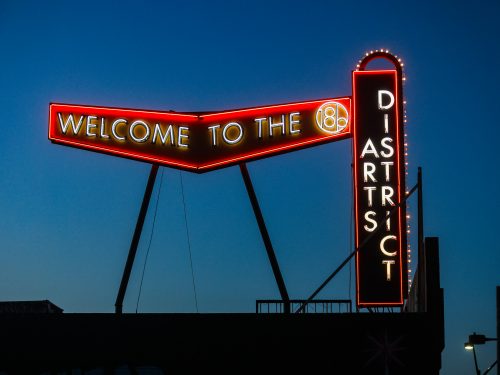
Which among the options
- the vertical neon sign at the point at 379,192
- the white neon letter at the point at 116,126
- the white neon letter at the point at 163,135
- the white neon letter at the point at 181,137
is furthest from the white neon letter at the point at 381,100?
the white neon letter at the point at 116,126

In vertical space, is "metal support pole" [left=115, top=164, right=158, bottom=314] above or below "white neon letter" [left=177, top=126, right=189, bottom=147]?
below

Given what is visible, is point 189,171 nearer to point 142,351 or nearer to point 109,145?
point 109,145

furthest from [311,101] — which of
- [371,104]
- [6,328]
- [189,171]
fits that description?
[6,328]

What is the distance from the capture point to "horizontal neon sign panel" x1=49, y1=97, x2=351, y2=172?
83.7ft

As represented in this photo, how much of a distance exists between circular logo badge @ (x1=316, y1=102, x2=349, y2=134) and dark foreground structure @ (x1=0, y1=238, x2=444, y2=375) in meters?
5.35

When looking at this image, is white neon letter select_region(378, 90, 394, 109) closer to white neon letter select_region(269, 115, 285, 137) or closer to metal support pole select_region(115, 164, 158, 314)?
white neon letter select_region(269, 115, 285, 137)

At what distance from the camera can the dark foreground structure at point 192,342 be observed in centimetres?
2167

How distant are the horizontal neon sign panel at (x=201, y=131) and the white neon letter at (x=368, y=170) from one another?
96 centimetres

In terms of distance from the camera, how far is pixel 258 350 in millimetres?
21891

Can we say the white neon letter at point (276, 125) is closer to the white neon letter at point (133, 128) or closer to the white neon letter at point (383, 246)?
the white neon letter at point (133, 128)

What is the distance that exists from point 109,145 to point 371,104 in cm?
679

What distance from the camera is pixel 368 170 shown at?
82.1 ft

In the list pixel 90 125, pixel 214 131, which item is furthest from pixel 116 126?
pixel 214 131

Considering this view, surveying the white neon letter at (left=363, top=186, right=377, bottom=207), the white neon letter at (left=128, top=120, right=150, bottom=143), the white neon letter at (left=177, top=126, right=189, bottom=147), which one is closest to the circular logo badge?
the white neon letter at (left=363, top=186, right=377, bottom=207)
